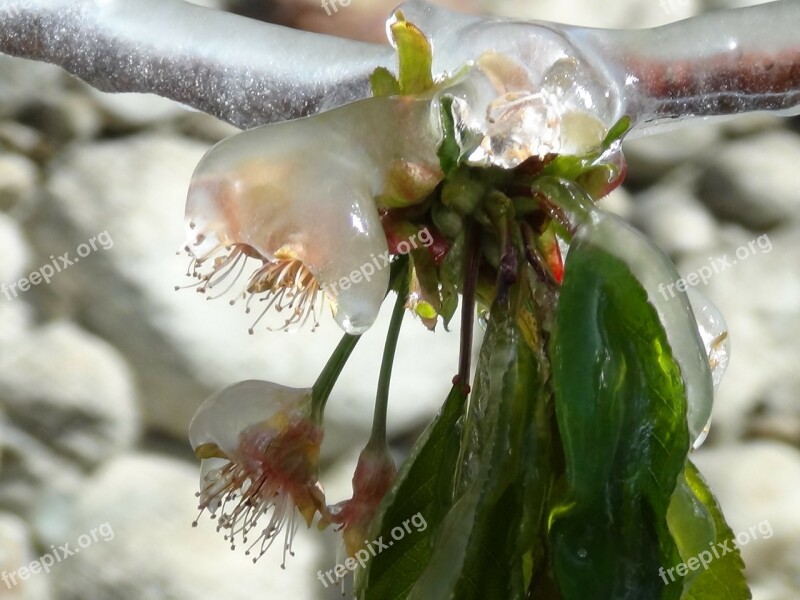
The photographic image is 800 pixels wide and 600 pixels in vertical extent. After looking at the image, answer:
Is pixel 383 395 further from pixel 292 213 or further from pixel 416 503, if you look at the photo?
pixel 292 213

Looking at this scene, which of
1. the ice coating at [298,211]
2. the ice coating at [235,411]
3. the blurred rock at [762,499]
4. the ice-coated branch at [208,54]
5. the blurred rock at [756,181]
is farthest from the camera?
the blurred rock at [756,181]

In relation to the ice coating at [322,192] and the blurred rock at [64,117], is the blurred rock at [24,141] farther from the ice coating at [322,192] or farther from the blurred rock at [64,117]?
the ice coating at [322,192]

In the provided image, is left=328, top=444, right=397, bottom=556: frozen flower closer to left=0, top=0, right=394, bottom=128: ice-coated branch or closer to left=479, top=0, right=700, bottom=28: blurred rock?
left=0, top=0, right=394, bottom=128: ice-coated branch

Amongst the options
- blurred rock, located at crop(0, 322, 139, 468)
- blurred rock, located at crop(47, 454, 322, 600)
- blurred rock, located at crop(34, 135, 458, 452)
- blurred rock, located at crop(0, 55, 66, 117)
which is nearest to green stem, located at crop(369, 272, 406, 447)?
blurred rock, located at crop(34, 135, 458, 452)

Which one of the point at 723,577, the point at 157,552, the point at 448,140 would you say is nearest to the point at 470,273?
the point at 448,140

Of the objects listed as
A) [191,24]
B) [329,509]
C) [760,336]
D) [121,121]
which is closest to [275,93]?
[191,24]

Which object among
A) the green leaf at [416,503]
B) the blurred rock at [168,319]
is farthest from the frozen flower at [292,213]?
the blurred rock at [168,319]
